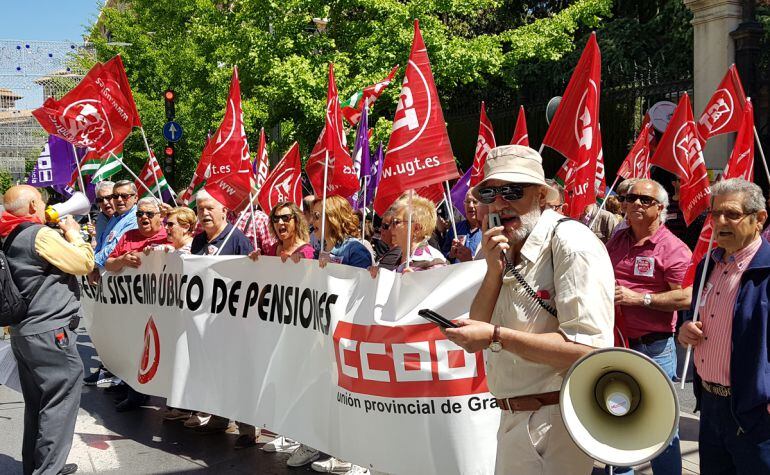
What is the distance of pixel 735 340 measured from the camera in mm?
3490

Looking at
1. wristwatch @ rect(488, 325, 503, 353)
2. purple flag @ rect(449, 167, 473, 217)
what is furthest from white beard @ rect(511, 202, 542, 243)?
purple flag @ rect(449, 167, 473, 217)

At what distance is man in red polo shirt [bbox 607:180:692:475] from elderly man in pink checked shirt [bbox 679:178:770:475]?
0.72 metres

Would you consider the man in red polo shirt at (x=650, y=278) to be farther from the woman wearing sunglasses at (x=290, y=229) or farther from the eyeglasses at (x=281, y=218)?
the eyeglasses at (x=281, y=218)

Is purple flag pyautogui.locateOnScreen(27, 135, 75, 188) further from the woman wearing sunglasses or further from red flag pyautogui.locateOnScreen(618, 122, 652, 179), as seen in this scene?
red flag pyautogui.locateOnScreen(618, 122, 652, 179)

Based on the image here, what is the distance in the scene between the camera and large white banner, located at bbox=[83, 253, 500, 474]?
14.2 ft

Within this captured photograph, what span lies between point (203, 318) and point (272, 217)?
3.05 feet

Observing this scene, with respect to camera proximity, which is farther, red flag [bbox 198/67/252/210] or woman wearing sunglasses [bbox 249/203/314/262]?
red flag [bbox 198/67/252/210]

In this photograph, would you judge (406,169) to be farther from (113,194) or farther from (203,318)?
(113,194)

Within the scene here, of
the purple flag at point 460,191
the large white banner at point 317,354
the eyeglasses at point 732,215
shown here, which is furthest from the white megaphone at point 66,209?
the purple flag at point 460,191

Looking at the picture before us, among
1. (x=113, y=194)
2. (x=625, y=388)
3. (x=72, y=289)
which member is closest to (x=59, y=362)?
(x=72, y=289)

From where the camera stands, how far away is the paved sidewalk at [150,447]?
18.9 feet

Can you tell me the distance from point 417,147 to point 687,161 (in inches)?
105

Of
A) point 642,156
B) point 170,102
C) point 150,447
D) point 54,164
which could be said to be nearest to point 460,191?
point 642,156

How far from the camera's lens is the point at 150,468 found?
5785 mm
